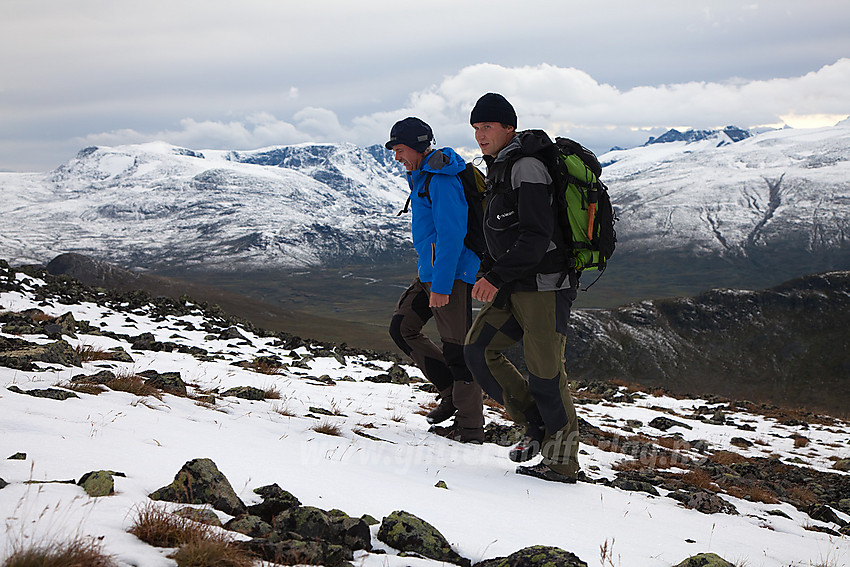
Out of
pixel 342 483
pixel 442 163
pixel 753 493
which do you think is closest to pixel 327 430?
pixel 342 483

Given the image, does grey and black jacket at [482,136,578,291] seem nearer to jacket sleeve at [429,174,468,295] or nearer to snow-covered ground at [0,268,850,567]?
jacket sleeve at [429,174,468,295]

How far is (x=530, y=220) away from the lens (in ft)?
16.9

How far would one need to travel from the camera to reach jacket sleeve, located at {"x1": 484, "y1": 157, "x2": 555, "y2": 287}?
203 inches

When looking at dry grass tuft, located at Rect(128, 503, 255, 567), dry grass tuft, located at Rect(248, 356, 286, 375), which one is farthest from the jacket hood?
dry grass tuft, located at Rect(248, 356, 286, 375)

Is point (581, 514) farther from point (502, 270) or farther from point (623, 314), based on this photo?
point (623, 314)

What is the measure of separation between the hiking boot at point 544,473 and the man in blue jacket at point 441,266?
1.28m

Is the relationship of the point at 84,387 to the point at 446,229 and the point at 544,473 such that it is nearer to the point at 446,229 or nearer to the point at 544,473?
the point at 446,229

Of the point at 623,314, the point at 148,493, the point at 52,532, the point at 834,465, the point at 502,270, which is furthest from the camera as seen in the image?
the point at 623,314

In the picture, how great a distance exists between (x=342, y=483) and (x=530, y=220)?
270cm

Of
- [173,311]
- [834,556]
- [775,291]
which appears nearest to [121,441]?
[834,556]

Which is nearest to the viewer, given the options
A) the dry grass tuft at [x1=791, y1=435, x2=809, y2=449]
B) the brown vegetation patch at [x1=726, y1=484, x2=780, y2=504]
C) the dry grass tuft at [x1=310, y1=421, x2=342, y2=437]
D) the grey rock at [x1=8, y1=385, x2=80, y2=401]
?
the grey rock at [x1=8, y1=385, x2=80, y2=401]

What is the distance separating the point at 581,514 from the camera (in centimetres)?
453

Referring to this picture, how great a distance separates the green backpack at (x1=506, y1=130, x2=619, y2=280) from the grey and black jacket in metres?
0.08

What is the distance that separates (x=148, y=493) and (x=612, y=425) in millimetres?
9846
